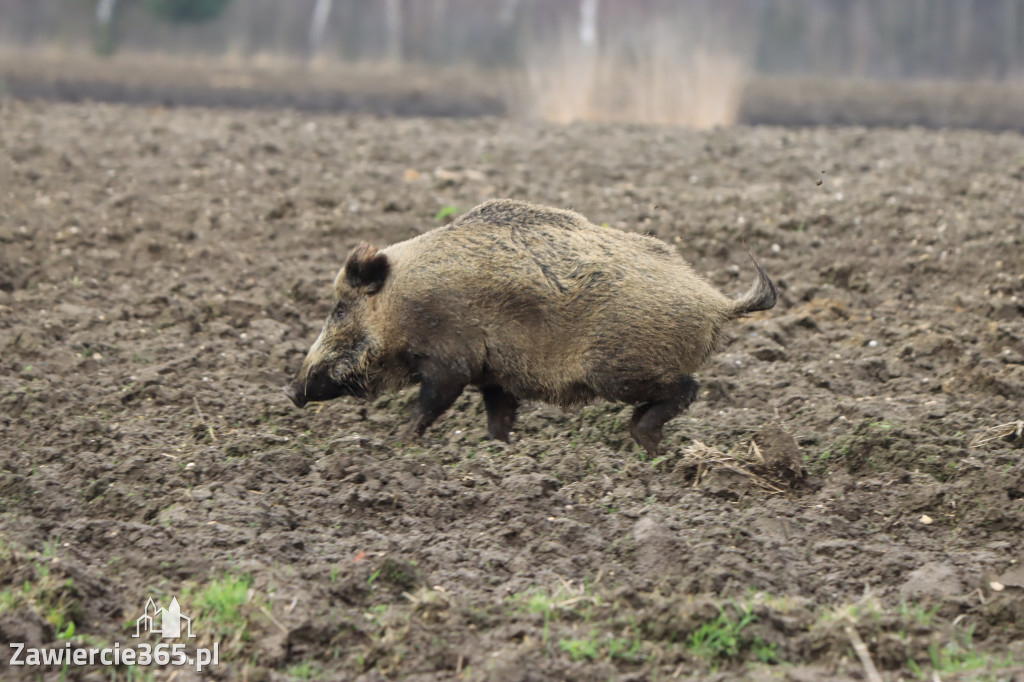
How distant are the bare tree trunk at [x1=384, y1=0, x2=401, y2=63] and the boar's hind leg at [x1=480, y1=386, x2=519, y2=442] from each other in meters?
17.4

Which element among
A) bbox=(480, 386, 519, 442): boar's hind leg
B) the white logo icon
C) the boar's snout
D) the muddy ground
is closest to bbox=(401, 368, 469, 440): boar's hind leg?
the muddy ground

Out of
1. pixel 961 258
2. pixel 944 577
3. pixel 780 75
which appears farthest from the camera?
pixel 780 75

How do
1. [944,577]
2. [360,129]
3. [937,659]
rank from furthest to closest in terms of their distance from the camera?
[360,129], [944,577], [937,659]

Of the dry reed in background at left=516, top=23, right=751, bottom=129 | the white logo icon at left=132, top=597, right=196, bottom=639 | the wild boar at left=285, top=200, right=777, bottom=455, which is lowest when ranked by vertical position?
the white logo icon at left=132, top=597, right=196, bottom=639

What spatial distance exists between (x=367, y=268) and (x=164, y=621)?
2.45 meters

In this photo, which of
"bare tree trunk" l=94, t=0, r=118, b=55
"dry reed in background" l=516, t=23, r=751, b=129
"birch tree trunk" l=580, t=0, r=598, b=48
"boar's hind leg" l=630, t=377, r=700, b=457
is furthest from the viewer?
"birch tree trunk" l=580, t=0, r=598, b=48

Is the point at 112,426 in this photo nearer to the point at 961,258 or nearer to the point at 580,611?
the point at 580,611

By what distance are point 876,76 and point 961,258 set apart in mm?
15529

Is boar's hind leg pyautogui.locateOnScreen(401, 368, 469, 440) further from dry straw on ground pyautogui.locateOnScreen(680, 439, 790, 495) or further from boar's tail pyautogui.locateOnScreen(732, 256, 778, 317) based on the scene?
boar's tail pyautogui.locateOnScreen(732, 256, 778, 317)

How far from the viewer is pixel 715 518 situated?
489 centimetres

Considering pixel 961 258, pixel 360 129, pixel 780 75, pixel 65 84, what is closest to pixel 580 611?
pixel 961 258

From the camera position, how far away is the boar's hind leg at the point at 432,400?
582cm

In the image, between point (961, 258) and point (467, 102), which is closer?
point (961, 258)

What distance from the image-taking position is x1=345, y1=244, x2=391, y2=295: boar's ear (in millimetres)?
5926
